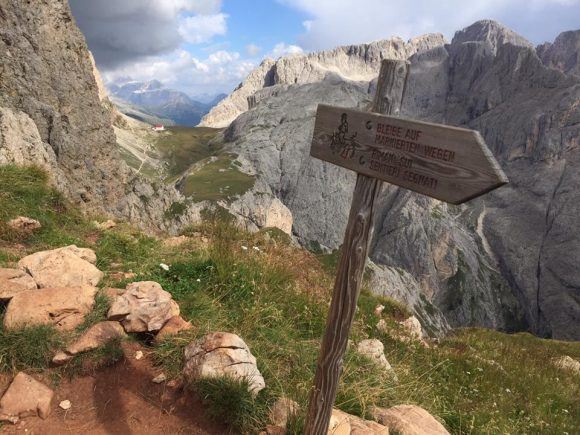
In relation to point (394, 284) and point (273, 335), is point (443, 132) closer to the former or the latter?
point (273, 335)

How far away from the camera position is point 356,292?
4371 mm

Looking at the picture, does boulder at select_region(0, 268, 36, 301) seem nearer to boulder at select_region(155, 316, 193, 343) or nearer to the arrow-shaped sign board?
boulder at select_region(155, 316, 193, 343)

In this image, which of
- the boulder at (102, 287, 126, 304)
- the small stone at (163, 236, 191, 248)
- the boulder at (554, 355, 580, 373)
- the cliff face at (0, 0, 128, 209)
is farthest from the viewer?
the cliff face at (0, 0, 128, 209)

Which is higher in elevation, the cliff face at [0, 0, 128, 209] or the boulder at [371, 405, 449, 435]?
the cliff face at [0, 0, 128, 209]

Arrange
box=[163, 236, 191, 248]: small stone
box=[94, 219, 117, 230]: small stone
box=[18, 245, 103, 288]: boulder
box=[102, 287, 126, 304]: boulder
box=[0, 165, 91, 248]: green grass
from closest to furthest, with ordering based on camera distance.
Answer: box=[102, 287, 126, 304]: boulder
box=[18, 245, 103, 288]: boulder
box=[0, 165, 91, 248]: green grass
box=[163, 236, 191, 248]: small stone
box=[94, 219, 117, 230]: small stone

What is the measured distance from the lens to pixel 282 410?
534cm

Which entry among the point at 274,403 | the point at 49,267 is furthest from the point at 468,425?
the point at 49,267

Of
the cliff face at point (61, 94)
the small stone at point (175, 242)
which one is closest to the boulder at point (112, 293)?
the small stone at point (175, 242)

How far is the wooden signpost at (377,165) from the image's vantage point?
3297 mm

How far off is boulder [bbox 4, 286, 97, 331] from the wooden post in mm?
4284

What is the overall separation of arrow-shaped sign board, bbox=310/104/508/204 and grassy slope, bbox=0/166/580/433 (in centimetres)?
338

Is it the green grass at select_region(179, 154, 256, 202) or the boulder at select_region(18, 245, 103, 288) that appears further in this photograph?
the green grass at select_region(179, 154, 256, 202)

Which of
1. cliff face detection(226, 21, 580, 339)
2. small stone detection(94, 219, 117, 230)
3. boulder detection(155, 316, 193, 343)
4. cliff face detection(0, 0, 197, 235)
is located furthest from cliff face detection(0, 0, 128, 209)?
cliff face detection(226, 21, 580, 339)

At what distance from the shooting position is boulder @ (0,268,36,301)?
6.56 meters
